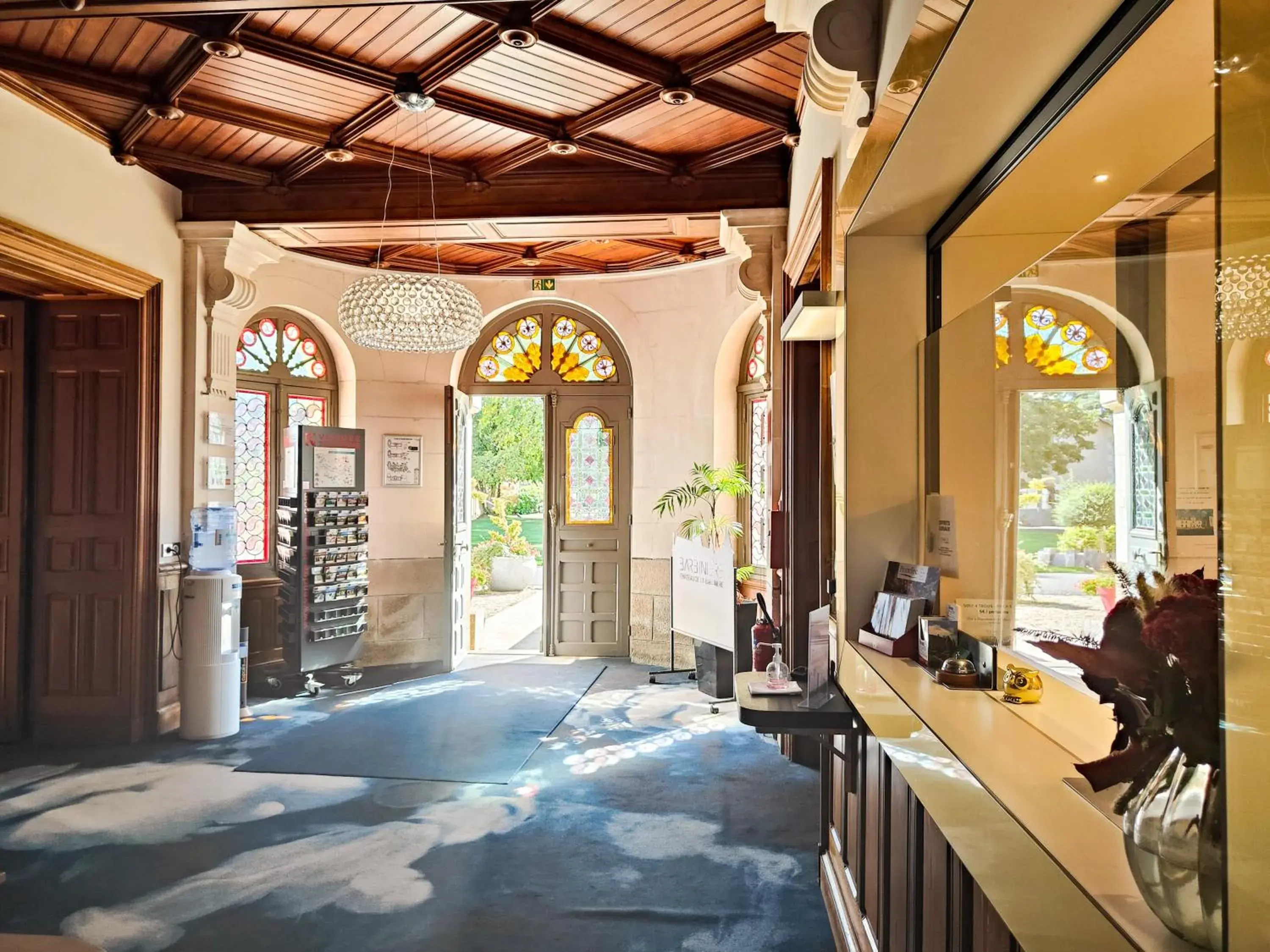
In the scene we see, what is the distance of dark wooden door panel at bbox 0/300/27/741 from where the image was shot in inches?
194

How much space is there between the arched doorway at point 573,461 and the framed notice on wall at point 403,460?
333mm

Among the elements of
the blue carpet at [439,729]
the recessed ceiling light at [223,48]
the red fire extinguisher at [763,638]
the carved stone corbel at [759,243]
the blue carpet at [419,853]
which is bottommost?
the blue carpet at [439,729]

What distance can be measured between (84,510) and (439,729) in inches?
97.2

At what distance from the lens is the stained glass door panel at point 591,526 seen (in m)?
7.57

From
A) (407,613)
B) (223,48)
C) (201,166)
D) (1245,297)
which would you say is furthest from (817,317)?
(407,613)

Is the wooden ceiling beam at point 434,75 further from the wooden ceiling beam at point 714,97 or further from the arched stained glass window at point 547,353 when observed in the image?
the arched stained glass window at point 547,353

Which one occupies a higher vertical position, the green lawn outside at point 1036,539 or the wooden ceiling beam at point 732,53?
the wooden ceiling beam at point 732,53

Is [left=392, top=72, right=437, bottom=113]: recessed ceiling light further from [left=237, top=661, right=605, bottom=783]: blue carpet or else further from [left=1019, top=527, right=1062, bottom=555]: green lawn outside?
[left=1019, top=527, right=1062, bottom=555]: green lawn outside

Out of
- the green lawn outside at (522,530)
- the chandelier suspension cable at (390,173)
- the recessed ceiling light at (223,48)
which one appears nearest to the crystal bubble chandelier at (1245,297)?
the recessed ceiling light at (223,48)

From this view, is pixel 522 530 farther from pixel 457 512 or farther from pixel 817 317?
pixel 817 317

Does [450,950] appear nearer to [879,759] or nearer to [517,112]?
[879,759]

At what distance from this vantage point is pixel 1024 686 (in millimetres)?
1658

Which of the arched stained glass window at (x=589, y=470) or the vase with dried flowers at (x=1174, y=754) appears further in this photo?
the arched stained glass window at (x=589, y=470)

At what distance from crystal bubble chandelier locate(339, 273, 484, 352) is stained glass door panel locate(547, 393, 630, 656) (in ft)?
8.14
